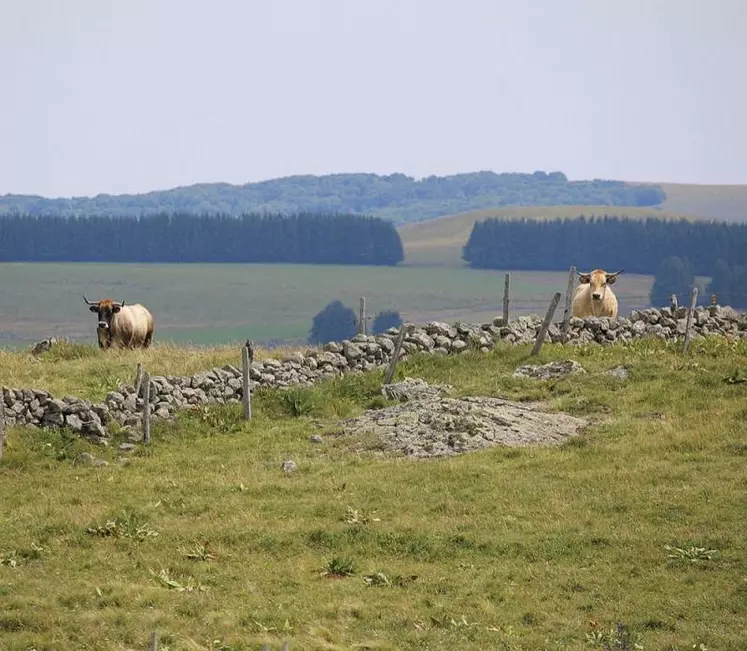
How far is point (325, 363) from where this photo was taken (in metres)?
31.0

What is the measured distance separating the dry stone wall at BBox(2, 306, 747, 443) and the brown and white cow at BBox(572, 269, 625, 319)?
2895mm

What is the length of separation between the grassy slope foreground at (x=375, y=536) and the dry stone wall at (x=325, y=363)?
635mm

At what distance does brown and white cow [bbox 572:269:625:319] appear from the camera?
129 ft

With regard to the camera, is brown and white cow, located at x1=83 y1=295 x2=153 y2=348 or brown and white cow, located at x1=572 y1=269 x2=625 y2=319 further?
brown and white cow, located at x1=572 y1=269 x2=625 y2=319

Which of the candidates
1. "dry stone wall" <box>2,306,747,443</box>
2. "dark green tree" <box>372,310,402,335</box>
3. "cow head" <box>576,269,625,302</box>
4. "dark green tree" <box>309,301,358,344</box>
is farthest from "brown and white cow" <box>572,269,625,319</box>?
"dark green tree" <box>372,310,402,335</box>

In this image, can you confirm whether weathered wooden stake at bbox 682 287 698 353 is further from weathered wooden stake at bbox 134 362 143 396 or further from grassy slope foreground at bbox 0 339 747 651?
weathered wooden stake at bbox 134 362 143 396

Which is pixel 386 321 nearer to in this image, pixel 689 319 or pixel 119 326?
pixel 119 326

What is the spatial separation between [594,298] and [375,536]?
21.5 m

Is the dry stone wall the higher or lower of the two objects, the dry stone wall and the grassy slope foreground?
the higher

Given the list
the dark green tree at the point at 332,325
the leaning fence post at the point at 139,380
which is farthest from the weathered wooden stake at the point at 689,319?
the dark green tree at the point at 332,325

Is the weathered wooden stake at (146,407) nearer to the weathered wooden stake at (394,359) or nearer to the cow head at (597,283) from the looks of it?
the weathered wooden stake at (394,359)

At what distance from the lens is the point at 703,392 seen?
28391 millimetres

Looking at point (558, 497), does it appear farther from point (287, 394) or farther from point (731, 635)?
point (287, 394)

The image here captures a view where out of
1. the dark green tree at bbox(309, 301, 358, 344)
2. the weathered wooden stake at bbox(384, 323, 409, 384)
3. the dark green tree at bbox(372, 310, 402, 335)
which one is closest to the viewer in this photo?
the weathered wooden stake at bbox(384, 323, 409, 384)
